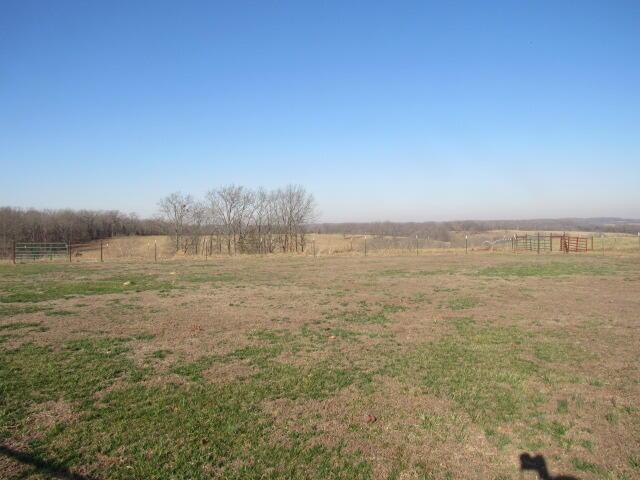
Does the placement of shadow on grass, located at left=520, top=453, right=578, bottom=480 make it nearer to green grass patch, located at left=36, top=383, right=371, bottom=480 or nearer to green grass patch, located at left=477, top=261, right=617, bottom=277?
green grass patch, located at left=36, top=383, right=371, bottom=480

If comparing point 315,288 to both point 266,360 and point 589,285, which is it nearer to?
point 266,360

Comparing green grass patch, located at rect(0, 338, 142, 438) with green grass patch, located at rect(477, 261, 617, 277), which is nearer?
green grass patch, located at rect(0, 338, 142, 438)

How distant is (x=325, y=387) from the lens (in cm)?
581

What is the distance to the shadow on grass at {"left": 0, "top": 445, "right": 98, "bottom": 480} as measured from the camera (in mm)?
3643

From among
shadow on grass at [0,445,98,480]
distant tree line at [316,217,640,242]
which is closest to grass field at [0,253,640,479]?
shadow on grass at [0,445,98,480]

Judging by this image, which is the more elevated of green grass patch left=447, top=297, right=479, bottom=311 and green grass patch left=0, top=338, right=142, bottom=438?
green grass patch left=0, top=338, right=142, bottom=438

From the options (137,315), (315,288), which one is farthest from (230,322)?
(315,288)

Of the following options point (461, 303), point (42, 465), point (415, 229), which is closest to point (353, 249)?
point (461, 303)

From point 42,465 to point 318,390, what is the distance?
3167 mm

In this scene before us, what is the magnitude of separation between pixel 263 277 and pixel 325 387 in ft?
48.0

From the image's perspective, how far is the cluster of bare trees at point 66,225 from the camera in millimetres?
63406

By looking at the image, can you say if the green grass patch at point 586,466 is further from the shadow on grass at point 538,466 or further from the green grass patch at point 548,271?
the green grass patch at point 548,271

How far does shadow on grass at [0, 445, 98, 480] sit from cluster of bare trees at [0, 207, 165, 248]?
60.3 m

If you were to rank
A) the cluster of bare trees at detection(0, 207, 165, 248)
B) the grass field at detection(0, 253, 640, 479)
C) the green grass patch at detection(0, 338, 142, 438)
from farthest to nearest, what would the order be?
the cluster of bare trees at detection(0, 207, 165, 248)
the green grass patch at detection(0, 338, 142, 438)
the grass field at detection(0, 253, 640, 479)
